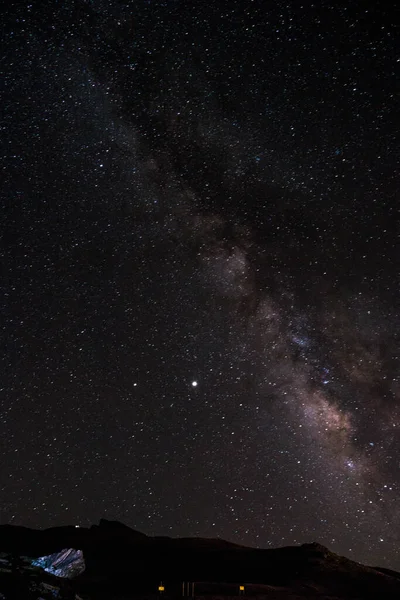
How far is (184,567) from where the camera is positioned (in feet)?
116

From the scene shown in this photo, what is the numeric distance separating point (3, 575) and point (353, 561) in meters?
32.2

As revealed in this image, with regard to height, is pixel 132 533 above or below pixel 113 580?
above

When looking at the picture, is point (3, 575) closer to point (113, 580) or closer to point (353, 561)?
point (113, 580)

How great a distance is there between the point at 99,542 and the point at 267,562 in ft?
55.0

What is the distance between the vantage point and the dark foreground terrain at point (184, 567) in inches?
1000

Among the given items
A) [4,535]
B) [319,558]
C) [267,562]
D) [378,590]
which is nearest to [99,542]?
[4,535]

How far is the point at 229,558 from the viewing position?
122 feet

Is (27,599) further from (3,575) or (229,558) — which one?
(229,558)

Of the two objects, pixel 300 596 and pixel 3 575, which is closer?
pixel 3 575

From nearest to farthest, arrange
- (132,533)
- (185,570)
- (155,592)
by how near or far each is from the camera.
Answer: (155,592) < (185,570) < (132,533)

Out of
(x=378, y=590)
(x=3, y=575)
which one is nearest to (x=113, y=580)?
(x=378, y=590)

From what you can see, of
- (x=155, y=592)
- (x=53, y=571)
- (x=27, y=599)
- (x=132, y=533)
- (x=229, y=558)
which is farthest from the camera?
(x=132, y=533)

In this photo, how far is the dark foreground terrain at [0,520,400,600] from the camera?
25391 millimetres

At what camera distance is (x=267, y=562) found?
1416 inches
